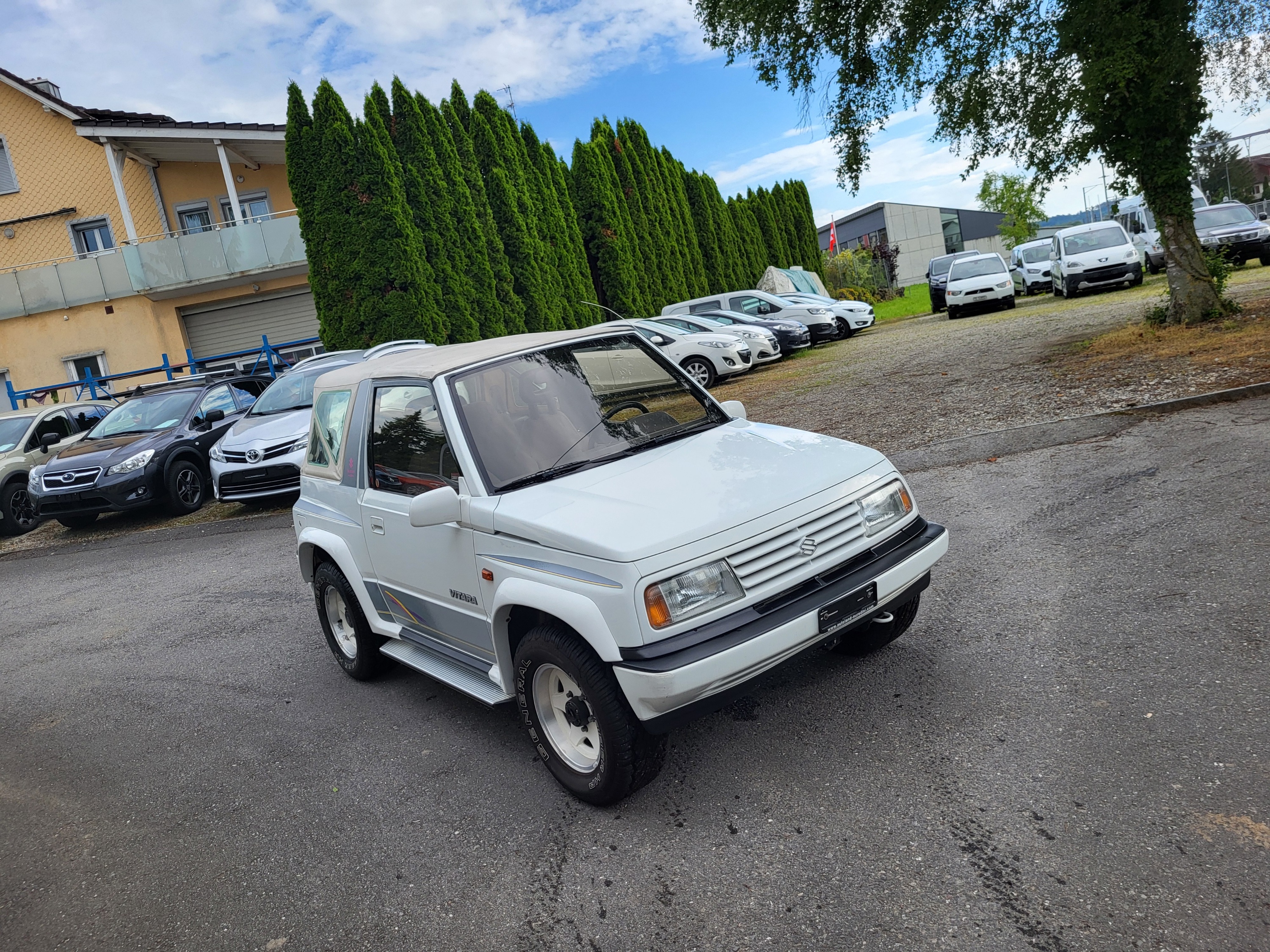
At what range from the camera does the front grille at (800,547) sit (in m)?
3.45

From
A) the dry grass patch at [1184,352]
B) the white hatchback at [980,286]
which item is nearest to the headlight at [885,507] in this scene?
the dry grass patch at [1184,352]

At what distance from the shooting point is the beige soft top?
4520 millimetres

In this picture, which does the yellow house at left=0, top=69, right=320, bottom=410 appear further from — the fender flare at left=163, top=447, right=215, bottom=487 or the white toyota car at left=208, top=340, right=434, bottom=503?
the white toyota car at left=208, top=340, right=434, bottom=503

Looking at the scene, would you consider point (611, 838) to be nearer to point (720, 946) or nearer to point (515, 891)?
point (515, 891)

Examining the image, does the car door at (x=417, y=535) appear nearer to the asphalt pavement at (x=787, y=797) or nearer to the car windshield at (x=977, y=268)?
the asphalt pavement at (x=787, y=797)

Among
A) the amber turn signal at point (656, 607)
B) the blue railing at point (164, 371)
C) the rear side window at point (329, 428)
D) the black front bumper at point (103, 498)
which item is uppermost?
the blue railing at point (164, 371)

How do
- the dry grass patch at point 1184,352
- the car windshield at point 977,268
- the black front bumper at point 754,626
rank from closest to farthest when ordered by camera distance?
the black front bumper at point 754,626 < the dry grass patch at point 1184,352 < the car windshield at point 977,268

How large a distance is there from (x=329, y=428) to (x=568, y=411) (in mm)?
1774

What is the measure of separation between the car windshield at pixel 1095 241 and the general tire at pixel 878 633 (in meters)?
21.2

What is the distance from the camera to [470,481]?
4055 mm

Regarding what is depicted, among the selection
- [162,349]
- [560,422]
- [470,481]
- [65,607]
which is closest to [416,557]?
[470,481]

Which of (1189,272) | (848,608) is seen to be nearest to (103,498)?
(848,608)

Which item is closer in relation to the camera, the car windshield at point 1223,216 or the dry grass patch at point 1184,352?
the dry grass patch at point 1184,352

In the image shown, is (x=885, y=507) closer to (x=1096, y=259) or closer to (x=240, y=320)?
(x=1096, y=259)
